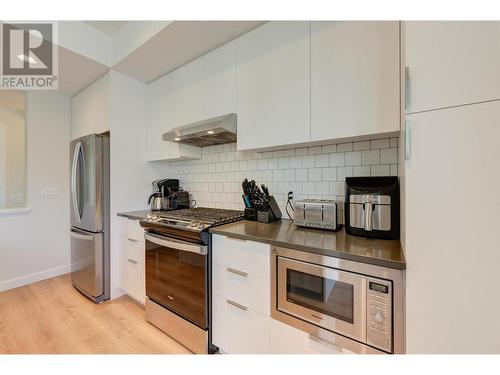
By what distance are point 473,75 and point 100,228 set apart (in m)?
2.74

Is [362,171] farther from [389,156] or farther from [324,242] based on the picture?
[324,242]

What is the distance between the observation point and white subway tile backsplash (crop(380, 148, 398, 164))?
1398 mm

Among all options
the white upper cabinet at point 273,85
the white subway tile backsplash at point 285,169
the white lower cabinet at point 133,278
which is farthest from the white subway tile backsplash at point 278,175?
the white lower cabinet at point 133,278

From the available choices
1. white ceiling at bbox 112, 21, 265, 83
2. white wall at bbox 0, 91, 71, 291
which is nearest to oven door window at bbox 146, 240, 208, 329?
white ceiling at bbox 112, 21, 265, 83

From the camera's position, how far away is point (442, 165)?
81 centimetres

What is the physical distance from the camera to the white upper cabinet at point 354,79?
1123mm

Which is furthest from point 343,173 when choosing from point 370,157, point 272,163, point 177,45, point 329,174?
point 177,45

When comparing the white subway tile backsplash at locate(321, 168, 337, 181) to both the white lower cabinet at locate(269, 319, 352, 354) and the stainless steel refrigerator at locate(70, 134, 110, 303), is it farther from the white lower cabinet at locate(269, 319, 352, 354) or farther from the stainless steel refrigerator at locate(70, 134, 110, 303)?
the stainless steel refrigerator at locate(70, 134, 110, 303)

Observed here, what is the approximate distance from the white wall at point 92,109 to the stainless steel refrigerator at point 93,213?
237 mm

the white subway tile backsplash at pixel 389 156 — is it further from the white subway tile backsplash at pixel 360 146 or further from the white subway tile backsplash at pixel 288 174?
the white subway tile backsplash at pixel 288 174

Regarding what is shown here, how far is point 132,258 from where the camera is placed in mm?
2078

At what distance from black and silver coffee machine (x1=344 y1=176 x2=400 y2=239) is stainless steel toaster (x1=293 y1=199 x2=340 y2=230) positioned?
0.09 meters
